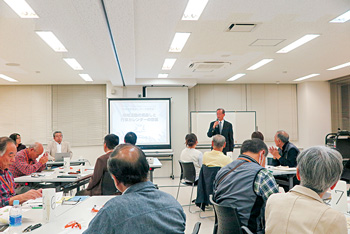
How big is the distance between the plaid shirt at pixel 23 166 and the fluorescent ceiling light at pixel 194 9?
10.4 ft

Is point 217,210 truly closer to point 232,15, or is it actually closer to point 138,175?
point 138,175

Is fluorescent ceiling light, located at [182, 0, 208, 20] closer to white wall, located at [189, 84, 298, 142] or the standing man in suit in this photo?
the standing man in suit

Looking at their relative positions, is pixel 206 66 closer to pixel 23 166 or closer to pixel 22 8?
pixel 22 8

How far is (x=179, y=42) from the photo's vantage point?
510cm

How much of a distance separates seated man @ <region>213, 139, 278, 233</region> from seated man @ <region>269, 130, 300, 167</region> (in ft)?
7.93

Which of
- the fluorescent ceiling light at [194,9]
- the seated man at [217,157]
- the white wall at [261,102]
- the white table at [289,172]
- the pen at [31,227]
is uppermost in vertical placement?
the fluorescent ceiling light at [194,9]

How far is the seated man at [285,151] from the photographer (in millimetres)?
4488

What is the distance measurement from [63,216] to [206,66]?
5311 millimetres

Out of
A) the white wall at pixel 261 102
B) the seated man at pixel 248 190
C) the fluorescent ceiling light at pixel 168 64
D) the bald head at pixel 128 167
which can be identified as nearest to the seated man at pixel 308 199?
the seated man at pixel 248 190

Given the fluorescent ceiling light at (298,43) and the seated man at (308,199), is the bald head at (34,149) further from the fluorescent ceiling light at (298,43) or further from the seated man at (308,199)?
the fluorescent ceiling light at (298,43)

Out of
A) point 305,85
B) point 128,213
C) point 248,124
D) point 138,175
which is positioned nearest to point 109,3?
point 138,175

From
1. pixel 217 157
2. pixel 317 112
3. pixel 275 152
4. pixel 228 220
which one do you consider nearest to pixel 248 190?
pixel 228 220

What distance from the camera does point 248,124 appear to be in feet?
31.2

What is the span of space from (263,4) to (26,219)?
10.9ft
